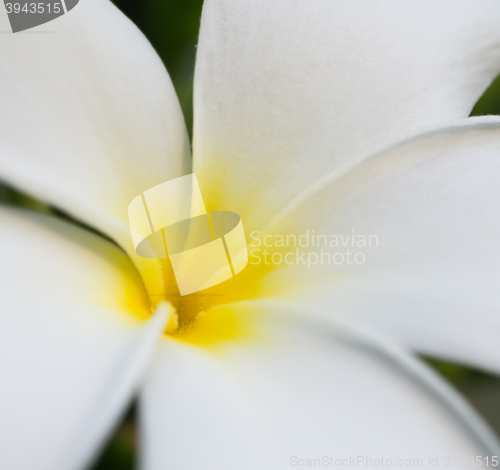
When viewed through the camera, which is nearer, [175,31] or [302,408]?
[302,408]

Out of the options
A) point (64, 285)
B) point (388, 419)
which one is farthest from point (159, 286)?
point (388, 419)

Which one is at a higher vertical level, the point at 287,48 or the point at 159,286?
the point at 287,48

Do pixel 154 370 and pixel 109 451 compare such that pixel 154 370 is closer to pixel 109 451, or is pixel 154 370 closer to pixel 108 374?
pixel 108 374
